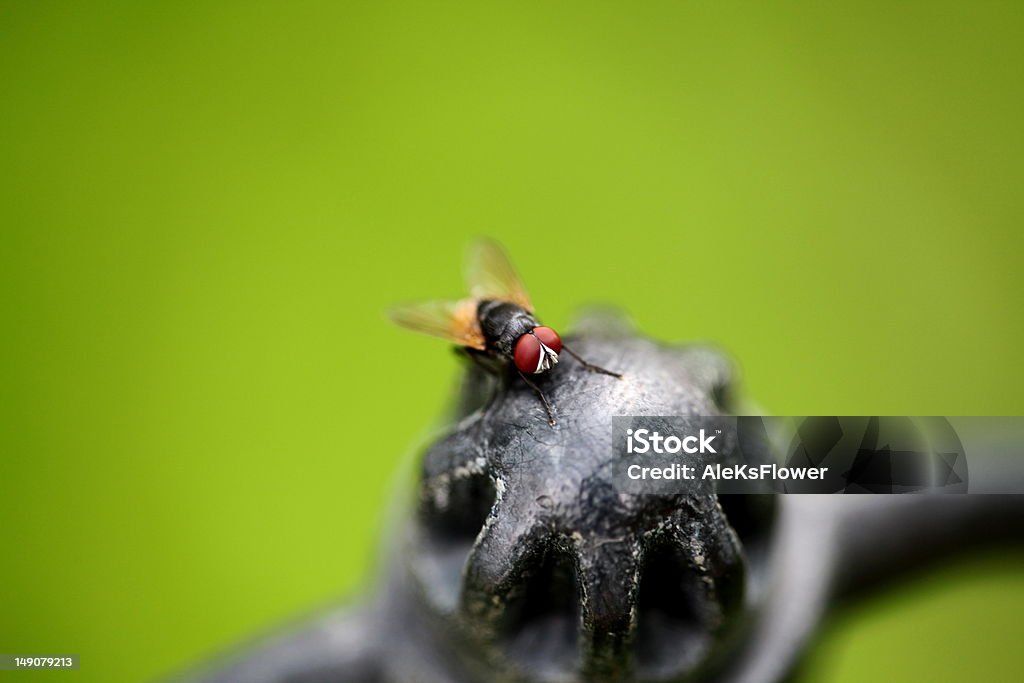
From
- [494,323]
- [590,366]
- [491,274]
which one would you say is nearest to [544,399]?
[590,366]

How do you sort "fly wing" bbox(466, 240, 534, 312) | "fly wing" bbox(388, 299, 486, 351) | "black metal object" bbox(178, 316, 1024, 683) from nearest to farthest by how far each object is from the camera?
"black metal object" bbox(178, 316, 1024, 683) < "fly wing" bbox(388, 299, 486, 351) < "fly wing" bbox(466, 240, 534, 312)

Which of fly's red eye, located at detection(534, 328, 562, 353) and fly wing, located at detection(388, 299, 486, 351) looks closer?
fly's red eye, located at detection(534, 328, 562, 353)

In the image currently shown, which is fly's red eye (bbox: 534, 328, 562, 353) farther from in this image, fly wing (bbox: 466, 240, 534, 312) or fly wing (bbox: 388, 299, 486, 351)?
fly wing (bbox: 466, 240, 534, 312)

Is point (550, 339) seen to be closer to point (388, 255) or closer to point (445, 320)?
point (445, 320)

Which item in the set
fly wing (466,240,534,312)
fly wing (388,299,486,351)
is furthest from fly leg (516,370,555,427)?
fly wing (466,240,534,312)

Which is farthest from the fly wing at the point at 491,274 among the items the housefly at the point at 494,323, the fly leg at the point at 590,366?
the fly leg at the point at 590,366

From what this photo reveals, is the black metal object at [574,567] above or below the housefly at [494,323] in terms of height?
below

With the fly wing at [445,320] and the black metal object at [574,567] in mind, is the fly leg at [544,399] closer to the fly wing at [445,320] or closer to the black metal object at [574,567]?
the black metal object at [574,567]

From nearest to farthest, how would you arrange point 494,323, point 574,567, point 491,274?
point 574,567 → point 494,323 → point 491,274
